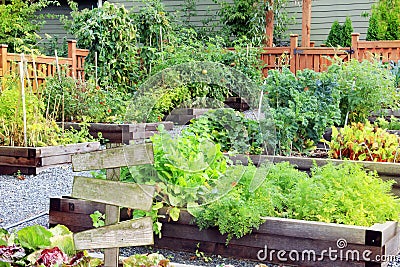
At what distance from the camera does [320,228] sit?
3920 millimetres

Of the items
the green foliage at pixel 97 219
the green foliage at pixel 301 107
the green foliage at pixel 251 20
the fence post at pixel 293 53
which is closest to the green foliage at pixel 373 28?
the fence post at pixel 293 53

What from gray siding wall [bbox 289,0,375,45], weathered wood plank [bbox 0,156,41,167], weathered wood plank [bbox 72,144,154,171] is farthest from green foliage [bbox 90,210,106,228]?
gray siding wall [bbox 289,0,375,45]

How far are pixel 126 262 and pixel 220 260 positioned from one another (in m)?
1.21

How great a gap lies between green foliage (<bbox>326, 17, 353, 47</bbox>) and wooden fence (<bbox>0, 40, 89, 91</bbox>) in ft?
20.1

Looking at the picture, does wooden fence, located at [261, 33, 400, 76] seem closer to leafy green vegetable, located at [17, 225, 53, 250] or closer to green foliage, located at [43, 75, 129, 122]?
green foliage, located at [43, 75, 129, 122]

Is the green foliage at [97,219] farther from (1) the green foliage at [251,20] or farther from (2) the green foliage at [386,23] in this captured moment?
(2) the green foliage at [386,23]

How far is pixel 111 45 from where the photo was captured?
11750 millimetres

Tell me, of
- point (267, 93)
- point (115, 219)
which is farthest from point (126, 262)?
point (267, 93)

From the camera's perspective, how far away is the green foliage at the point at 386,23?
1408cm

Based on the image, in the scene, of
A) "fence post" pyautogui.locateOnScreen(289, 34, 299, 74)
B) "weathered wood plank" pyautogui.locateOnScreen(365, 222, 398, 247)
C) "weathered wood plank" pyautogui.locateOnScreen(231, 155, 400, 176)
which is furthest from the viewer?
"fence post" pyautogui.locateOnScreen(289, 34, 299, 74)

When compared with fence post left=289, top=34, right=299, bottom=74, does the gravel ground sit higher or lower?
lower

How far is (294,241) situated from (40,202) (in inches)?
116

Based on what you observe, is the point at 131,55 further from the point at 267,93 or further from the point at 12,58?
the point at 267,93

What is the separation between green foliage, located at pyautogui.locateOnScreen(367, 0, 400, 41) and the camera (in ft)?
46.2
